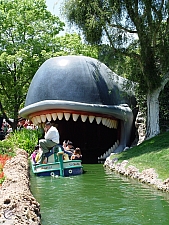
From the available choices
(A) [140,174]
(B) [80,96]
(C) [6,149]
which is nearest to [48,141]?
(C) [6,149]

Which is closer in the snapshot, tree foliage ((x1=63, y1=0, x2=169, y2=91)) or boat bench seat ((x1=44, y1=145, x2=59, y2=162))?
boat bench seat ((x1=44, y1=145, x2=59, y2=162))

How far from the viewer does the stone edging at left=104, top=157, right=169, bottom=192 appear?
8.52 m

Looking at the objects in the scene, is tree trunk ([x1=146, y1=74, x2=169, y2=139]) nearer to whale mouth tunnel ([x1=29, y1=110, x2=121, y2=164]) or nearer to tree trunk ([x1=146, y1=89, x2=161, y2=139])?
tree trunk ([x1=146, y1=89, x2=161, y2=139])

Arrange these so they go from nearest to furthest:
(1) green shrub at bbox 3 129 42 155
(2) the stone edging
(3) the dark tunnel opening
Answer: (2) the stone edging
(1) green shrub at bbox 3 129 42 155
(3) the dark tunnel opening

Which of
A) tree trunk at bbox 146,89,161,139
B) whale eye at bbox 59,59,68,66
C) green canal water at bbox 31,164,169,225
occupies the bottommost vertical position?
green canal water at bbox 31,164,169,225

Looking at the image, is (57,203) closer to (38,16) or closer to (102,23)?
(102,23)

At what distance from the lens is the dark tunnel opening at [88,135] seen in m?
17.1

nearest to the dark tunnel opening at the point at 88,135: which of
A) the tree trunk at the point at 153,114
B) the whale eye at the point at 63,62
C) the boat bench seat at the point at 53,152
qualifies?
the tree trunk at the point at 153,114

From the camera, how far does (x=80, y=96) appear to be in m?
13.5

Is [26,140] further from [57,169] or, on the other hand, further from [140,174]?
[140,174]

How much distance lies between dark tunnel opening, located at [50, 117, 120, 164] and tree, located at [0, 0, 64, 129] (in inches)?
271

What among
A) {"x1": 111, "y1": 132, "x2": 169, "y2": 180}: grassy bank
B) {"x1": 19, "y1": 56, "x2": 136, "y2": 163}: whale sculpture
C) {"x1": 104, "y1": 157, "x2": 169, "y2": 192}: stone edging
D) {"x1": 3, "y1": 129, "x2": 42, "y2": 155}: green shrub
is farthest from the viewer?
{"x1": 3, "y1": 129, "x2": 42, "y2": 155}: green shrub

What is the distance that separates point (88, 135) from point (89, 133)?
0.43 ft

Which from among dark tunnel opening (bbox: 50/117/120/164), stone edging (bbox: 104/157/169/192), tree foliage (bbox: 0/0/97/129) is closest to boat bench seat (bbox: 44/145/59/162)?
stone edging (bbox: 104/157/169/192)
